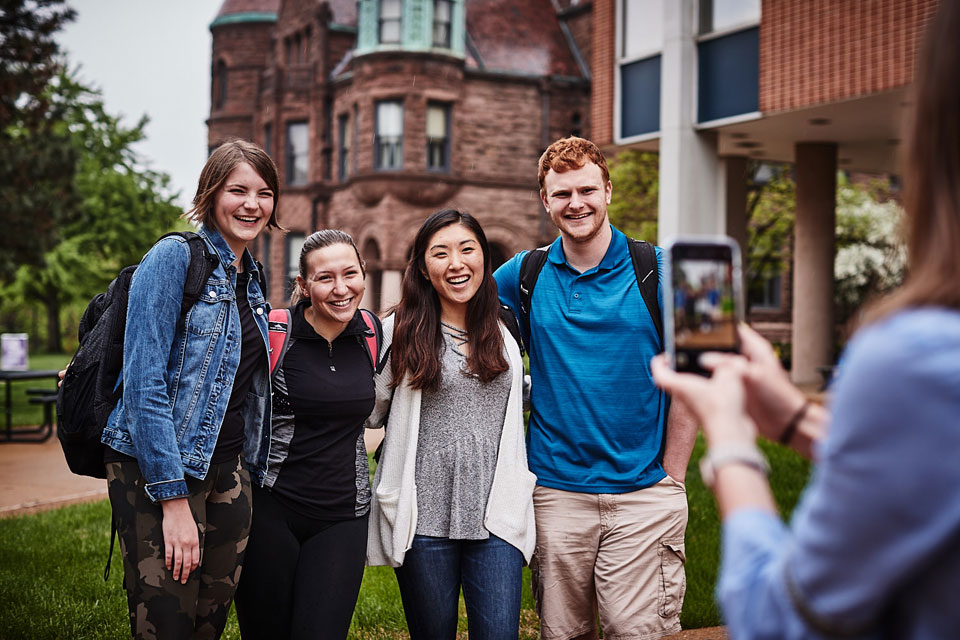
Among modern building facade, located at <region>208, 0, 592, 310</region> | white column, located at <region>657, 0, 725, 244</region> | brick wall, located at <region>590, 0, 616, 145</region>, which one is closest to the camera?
white column, located at <region>657, 0, 725, 244</region>

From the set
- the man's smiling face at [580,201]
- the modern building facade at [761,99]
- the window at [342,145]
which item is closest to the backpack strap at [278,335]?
the man's smiling face at [580,201]

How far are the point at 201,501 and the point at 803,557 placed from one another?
245 centimetres

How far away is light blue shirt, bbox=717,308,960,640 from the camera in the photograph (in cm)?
118

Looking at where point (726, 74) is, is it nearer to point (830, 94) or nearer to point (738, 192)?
point (830, 94)

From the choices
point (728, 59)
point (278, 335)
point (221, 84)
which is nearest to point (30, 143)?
point (728, 59)

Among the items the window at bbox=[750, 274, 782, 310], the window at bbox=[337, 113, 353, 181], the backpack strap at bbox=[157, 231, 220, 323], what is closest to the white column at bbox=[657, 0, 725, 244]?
the backpack strap at bbox=[157, 231, 220, 323]

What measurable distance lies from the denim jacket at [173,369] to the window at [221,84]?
3600 centimetres

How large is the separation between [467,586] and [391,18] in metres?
28.3

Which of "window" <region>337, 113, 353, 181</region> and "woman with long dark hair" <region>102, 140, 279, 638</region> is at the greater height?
"window" <region>337, 113, 353, 181</region>

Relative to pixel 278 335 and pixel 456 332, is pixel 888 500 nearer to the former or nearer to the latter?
pixel 456 332

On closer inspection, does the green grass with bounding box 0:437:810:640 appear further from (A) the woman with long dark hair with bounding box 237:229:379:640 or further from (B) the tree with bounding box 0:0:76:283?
(B) the tree with bounding box 0:0:76:283

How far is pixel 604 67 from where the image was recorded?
18.0 metres

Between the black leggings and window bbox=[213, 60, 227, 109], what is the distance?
1423 inches

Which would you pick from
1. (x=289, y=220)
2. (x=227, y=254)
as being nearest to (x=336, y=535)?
(x=227, y=254)
